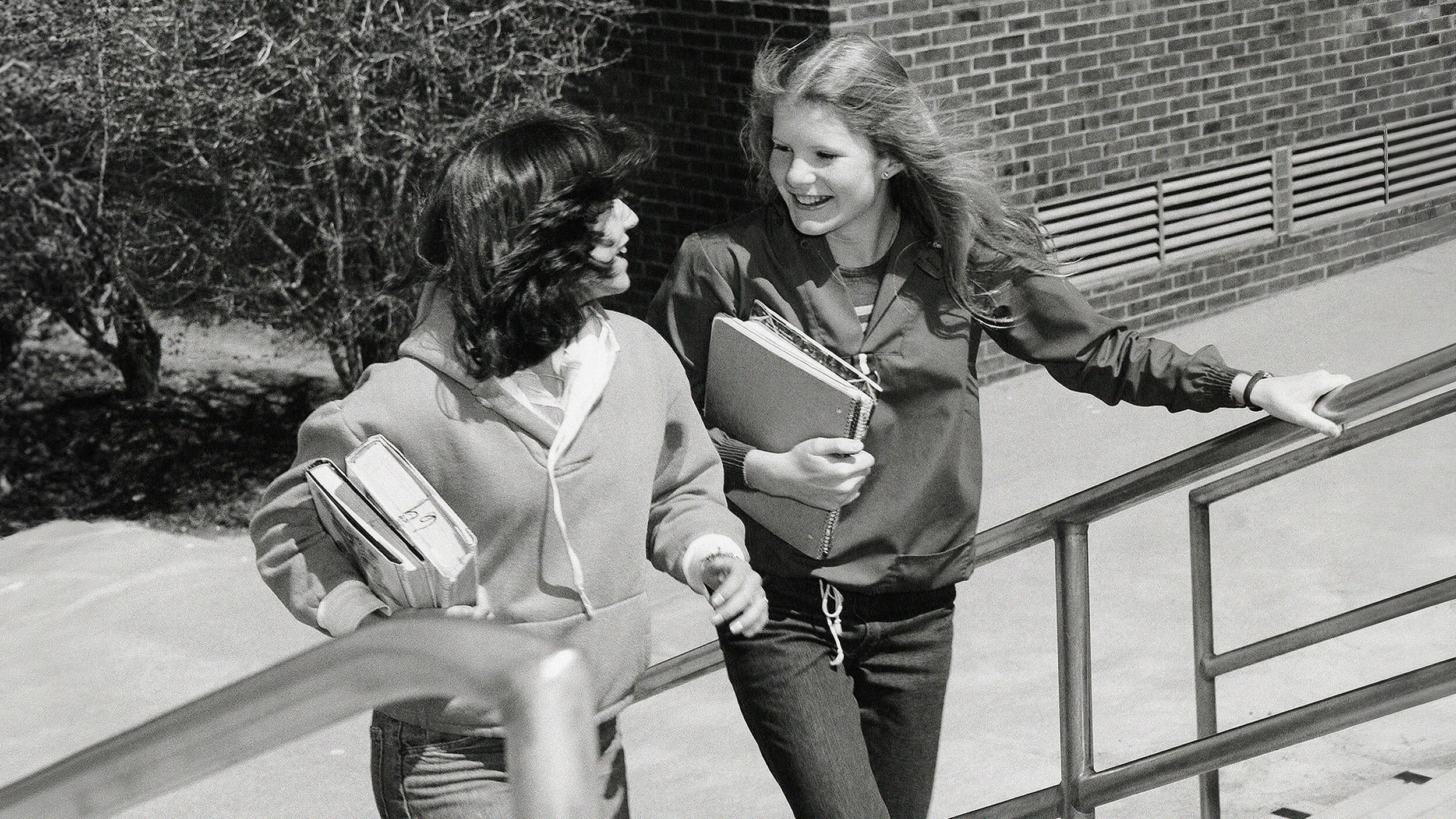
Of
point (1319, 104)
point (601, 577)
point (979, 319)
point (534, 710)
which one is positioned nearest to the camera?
point (534, 710)

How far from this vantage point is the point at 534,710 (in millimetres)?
1215

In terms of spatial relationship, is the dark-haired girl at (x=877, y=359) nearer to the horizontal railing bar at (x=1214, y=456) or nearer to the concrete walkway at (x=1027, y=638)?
the horizontal railing bar at (x=1214, y=456)

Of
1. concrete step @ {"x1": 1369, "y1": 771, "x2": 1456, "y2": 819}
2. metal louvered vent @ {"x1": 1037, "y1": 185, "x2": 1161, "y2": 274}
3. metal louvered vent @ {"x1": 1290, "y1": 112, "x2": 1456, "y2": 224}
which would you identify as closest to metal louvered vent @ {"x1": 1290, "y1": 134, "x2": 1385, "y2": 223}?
metal louvered vent @ {"x1": 1290, "y1": 112, "x2": 1456, "y2": 224}

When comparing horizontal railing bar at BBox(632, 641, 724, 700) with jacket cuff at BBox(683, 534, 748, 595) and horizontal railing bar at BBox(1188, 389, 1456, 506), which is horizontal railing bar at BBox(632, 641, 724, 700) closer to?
jacket cuff at BBox(683, 534, 748, 595)

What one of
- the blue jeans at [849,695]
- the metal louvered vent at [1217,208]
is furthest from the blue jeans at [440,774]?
the metal louvered vent at [1217,208]

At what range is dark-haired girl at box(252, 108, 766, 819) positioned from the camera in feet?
7.96

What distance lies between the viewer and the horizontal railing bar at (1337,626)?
125 inches

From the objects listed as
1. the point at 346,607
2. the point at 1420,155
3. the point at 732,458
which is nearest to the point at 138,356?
the point at 732,458

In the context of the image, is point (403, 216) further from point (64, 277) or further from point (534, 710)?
point (534, 710)

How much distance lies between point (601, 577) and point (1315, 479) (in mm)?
4728

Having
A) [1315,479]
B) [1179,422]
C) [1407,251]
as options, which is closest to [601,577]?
[1315,479]

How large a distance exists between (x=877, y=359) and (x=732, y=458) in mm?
286

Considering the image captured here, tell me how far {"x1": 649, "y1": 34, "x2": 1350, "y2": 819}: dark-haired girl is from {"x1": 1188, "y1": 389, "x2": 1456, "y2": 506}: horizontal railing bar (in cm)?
13

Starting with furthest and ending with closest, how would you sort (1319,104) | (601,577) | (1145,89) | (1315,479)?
(1319,104) < (1145,89) < (1315,479) < (601,577)
